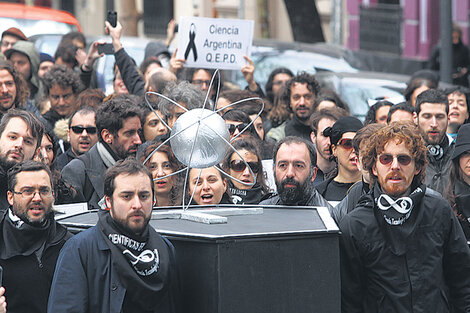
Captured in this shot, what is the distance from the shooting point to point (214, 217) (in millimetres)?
5160

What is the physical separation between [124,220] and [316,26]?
13701 millimetres

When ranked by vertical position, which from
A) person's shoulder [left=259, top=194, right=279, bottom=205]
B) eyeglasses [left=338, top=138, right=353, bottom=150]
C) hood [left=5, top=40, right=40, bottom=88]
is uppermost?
hood [left=5, top=40, right=40, bottom=88]

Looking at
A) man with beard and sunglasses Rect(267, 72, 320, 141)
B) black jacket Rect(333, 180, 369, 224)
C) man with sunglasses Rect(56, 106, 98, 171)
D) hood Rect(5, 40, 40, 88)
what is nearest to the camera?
black jacket Rect(333, 180, 369, 224)

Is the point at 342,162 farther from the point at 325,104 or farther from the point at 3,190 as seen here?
the point at 3,190

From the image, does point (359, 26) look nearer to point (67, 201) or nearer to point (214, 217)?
point (67, 201)

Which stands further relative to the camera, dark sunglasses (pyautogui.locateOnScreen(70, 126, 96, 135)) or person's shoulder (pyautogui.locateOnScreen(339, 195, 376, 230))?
dark sunglasses (pyautogui.locateOnScreen(70, 126, 96, 135))

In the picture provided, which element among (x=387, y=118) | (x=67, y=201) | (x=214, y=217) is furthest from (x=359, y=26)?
(x=214, y=217)

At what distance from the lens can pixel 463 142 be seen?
687 centimetres

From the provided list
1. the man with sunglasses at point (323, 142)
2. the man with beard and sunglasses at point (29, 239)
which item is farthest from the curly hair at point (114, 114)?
the man with beard and sunglasses at point (29, 239)

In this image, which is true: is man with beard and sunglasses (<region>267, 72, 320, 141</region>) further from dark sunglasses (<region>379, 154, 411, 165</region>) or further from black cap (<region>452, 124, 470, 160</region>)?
dark sunglasses (<region>379, 154, 411, 165</region>)

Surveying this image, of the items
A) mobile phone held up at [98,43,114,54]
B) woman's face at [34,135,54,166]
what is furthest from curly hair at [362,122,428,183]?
mobile phone held up at [98,43,114,54]

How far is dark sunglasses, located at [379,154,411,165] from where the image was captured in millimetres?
5736

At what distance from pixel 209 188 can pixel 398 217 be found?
1642 millimetres

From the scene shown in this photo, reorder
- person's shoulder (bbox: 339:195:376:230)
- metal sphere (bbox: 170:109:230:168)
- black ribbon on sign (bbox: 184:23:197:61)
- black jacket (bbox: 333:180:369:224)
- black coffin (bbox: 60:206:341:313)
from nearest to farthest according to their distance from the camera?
1. black coffin (bbox: 60:206:341:313)
2. metal sphere (bbox: 170:109:230:168)
3. person's shoulder (bbox: 339:195:376:230)
4. black jacket (bbox: 333:180:369:224)
5. black ribbon on sign (bbox: 184:23:197:61)
